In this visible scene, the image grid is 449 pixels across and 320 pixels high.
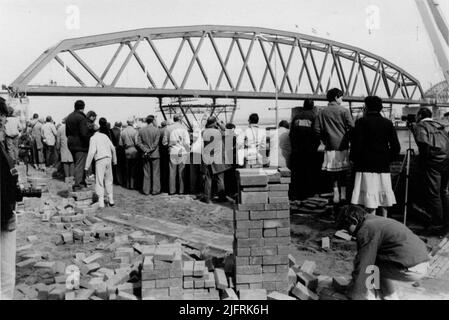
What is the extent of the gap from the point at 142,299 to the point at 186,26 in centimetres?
2452

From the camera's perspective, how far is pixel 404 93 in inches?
1925

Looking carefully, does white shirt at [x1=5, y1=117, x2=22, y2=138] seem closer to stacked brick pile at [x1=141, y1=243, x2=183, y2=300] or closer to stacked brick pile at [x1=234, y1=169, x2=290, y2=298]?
stacked brick pile at [x1=141, y1=243, x2=183, y2=300]

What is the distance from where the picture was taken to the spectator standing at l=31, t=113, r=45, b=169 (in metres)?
15.0

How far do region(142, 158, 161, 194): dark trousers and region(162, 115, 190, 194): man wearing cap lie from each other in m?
0.42

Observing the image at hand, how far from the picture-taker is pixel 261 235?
4.39m

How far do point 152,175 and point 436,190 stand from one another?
6.67 metres

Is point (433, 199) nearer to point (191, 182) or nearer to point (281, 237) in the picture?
point (281, 237)

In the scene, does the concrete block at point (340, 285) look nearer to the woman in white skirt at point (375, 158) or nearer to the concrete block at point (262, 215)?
the concrete block at point (262, 215)

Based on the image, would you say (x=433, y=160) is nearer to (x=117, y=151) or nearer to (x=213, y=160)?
(x=213, y=160)

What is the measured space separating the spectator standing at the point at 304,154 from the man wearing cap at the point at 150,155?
345 centimetres

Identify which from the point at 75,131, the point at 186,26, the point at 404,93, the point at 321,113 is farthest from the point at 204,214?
the point at 404,93

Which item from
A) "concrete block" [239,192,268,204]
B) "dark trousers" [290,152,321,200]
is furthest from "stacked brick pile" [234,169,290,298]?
"dark trousers" [290,152,321,200]

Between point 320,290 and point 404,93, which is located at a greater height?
point 404,93

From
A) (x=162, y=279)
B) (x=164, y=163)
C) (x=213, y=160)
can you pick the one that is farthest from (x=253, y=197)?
(x=164, y=163)
